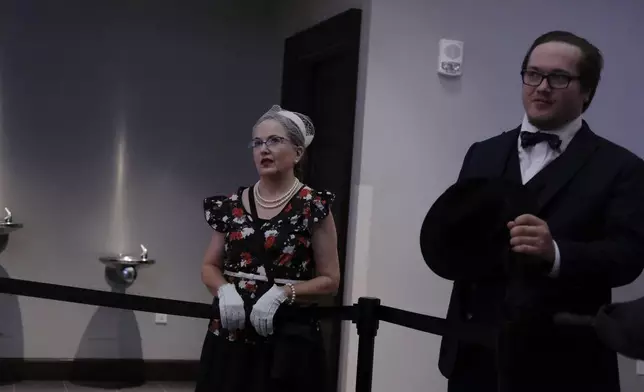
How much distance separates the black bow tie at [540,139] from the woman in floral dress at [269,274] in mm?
650

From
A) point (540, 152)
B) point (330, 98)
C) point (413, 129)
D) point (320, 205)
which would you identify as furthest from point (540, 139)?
point (330, 98)

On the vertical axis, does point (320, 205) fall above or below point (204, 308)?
above

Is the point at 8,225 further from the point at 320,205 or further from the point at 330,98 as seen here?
the point at 320,205

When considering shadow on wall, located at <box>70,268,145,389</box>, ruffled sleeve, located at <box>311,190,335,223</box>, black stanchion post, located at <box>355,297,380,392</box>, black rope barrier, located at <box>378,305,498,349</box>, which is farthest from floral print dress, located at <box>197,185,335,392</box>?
shadow on wall, located at <box>70,268,145,389</box>

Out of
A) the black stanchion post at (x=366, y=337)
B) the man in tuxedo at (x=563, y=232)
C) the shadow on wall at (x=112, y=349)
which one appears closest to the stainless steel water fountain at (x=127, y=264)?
the shadow on wall at (x=112, y=349)

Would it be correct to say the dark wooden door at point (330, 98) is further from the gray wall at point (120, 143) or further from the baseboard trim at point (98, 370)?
the baseboard trim at point (98, 370)

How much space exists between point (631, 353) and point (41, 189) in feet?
11.1

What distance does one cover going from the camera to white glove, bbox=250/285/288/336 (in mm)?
1886

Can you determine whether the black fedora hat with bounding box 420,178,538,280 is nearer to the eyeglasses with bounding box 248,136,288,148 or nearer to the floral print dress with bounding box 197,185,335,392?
the floral print dress with bounding box 197,185,335,392

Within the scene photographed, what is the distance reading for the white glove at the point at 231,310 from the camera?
190cm

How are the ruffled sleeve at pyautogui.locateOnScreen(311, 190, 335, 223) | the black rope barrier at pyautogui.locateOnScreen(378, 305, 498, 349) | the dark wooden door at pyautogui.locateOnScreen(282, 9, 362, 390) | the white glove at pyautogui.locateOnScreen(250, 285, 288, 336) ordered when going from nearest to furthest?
the black rope barrier at pyautogui.locateOnScreen(378, 305, 498, 349) → the white glove at pyautogui.locateOnScreen(250, 285, 288, 336) → the ruffled sleeve at pyautogui.locateOnScreen(311, 190, 335, 223) → the dark wooden door at pyautogui.locateOnScreen(282, 9, 362, 390)

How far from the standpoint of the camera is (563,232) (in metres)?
1.48

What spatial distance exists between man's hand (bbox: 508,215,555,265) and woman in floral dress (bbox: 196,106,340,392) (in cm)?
73

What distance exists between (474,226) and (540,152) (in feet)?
0.71
